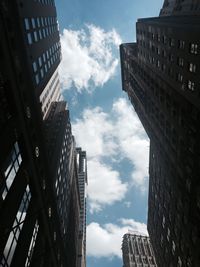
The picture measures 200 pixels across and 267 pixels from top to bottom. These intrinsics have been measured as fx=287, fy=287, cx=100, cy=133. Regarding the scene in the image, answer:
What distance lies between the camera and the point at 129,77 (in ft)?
327

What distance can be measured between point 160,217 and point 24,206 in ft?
136

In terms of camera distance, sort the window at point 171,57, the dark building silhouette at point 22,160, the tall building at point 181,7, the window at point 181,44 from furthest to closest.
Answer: the tall building at point 181,7
the window at point 171,57
the window at point 181,44
the dark building silhouette at point 22,160

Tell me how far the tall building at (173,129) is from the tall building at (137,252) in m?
62.1

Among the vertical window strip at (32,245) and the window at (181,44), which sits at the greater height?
the window at (181,44)

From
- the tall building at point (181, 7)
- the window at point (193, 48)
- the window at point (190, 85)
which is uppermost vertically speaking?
the tall building at point (181, 7)

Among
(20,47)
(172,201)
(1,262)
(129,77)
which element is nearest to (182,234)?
(172,201)

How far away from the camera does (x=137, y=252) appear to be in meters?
139

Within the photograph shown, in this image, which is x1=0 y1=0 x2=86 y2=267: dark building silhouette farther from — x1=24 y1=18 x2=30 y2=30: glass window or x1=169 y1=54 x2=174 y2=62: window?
x1=169 y1=54 x2=174 y2=62: window

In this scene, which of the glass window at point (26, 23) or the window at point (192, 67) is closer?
the window at point (192, 67)

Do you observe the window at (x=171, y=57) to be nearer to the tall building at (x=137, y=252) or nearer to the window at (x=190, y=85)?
the window at (x=190, y=85)

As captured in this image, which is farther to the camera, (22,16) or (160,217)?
(160,217)

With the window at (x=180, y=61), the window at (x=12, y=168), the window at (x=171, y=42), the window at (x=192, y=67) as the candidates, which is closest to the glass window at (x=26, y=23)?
the window at (x=171, y=42)

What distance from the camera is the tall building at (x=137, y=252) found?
437 ft

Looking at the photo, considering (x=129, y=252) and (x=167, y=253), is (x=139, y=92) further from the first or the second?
(x=129, y=252)
